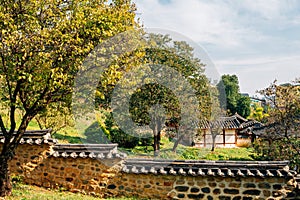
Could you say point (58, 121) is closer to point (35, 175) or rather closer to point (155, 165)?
point (35, 175)

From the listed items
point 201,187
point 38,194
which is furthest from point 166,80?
point 38,194

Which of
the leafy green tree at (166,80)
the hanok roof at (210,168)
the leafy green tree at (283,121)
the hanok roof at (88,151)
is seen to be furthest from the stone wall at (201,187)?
the leafy green tree at (283,121)

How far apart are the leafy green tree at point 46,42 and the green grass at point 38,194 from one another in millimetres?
291

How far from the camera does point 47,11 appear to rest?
6.16m

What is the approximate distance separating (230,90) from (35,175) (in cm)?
3911

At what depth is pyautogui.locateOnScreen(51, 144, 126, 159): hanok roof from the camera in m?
7.45

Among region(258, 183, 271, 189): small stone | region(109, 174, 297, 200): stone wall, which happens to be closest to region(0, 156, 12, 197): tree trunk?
region(109, 174, 297, 200): stone wall

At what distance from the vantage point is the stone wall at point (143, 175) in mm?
7090

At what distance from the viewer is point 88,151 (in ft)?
25.1

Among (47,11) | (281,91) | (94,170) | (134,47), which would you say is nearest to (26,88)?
(47,11)

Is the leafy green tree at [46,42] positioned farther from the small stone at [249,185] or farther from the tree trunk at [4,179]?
the small stone at [249,185]

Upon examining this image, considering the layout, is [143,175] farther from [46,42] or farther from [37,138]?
[46,42]

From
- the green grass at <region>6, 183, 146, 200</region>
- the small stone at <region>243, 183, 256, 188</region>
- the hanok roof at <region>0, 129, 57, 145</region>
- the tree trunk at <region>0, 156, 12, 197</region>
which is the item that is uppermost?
the hanok roof at <region>0, 129, 57, 145</region>

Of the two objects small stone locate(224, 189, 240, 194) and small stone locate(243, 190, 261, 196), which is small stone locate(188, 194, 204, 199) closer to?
small stone locate(224, 189, 240, 194)
